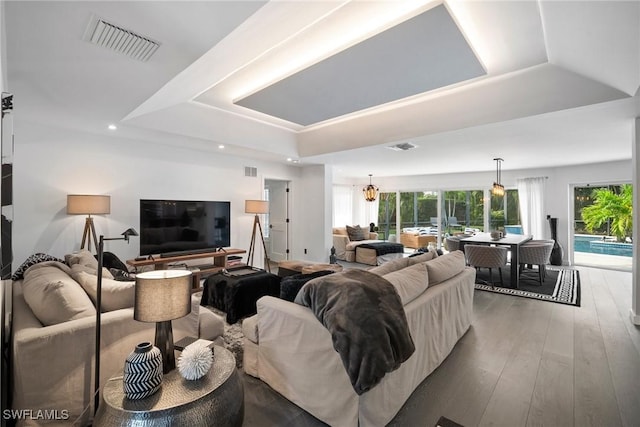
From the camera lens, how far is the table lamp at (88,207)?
12.5 feet

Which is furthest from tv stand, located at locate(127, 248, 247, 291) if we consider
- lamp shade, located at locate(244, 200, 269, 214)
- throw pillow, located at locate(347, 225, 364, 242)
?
throw pillow, located at locate(347, 225, 364, 242)

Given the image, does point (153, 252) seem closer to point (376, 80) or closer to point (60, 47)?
point (60, 47)

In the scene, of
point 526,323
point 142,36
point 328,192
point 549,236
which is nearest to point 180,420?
point 142,36

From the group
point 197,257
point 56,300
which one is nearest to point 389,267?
point 56,300

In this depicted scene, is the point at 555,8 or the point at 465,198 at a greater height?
the point at 555,8

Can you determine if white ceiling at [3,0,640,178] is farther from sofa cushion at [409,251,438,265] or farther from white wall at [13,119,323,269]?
sofa cushion at [409,251,438,265]

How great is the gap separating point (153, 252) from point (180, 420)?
3.83m

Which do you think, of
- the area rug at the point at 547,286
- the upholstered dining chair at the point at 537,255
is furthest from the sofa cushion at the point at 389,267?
the upholstered dining chair at the point at 537,255

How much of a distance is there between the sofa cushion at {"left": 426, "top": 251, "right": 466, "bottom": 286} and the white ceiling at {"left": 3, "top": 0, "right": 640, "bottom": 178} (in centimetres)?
173

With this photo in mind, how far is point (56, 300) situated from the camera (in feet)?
6.04

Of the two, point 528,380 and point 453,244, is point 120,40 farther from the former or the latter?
point 453,244

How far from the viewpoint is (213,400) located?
4.73ft

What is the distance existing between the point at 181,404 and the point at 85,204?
3619mm

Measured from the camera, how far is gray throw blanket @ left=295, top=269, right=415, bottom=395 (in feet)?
5.32
